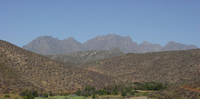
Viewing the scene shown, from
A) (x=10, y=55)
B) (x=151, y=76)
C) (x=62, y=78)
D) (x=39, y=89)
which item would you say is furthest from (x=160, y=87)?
(x=10, y=55)

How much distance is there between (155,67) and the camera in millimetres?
93938

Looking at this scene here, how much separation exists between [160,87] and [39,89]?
32693mm

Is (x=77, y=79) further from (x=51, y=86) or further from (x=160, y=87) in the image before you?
(x=160, y=87)

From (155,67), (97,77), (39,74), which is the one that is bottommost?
(97,77)

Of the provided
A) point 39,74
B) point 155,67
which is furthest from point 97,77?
point 155,67

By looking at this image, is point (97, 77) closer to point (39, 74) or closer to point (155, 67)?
point (39, 74)

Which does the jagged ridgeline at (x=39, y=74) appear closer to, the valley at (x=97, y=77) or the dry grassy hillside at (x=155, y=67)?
the valley at (x=97, y=77)

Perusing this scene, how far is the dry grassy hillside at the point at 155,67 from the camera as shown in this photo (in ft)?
267

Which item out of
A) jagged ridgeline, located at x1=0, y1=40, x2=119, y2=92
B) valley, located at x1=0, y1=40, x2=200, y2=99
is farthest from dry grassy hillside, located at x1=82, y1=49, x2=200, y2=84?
jagged ridgeline, located at x1=0, y1=40, x2=119, y2=92

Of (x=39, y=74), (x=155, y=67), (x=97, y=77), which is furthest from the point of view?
(x=155, y=67)

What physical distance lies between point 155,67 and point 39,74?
159 ft

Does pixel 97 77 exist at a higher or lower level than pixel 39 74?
lower

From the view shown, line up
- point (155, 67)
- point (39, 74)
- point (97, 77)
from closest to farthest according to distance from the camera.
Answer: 1. point (39, 74)
2. point (97, 77)
3. point (155, 67)

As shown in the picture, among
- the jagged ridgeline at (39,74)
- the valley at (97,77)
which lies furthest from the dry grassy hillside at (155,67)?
the jagged ridgeline at (39,74)
